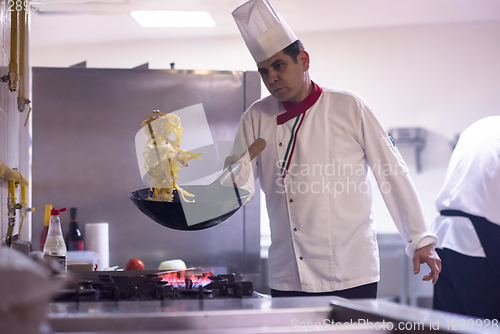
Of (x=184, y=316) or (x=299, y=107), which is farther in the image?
(x=299, y=107)

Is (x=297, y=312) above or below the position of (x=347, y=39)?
below

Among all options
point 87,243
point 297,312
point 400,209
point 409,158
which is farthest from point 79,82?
point 409,158

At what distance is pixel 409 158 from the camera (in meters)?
3.46

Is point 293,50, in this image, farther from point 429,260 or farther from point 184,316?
point 184,316

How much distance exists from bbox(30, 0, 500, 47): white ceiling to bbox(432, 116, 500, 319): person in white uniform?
1244 mm

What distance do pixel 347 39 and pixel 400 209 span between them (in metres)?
2.36

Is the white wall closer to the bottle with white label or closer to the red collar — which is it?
the red collar

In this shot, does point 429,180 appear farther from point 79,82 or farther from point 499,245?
point 79,82

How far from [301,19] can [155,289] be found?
266 centimetres

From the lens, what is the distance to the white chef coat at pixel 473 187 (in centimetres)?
207

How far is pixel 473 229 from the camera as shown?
83.4 inches

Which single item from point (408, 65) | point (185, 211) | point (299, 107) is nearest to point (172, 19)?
point (299, 107)

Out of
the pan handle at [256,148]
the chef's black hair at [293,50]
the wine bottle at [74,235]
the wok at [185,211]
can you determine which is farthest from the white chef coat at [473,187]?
the wine bottle at [74,235]

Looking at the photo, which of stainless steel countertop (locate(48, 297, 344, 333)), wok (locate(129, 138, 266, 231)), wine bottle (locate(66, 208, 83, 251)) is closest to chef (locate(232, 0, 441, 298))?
wok (locate(129, 138, 266, 231))
